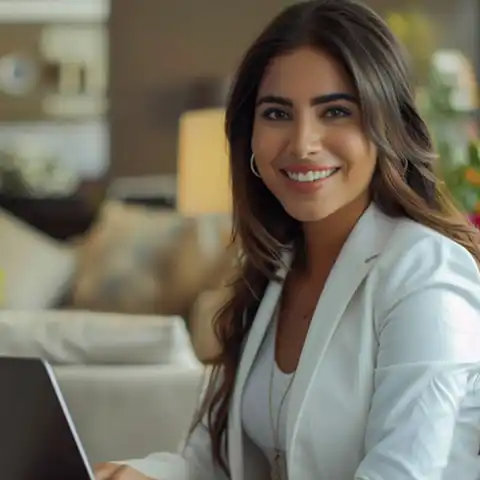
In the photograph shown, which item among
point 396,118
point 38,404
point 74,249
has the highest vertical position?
point 396,118

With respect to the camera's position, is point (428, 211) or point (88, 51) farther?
point (88, 51)

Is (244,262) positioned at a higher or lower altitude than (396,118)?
lower

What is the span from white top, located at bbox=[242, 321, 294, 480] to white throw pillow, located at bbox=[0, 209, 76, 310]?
2.44m

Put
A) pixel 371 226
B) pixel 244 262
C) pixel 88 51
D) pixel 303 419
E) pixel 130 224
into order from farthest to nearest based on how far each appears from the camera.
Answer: pixel 88 51
pixel 130 224
pixel 244 262
pixel 371 226
pixel 303 419

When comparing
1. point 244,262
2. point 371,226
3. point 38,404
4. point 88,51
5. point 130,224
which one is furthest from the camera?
point 88,51

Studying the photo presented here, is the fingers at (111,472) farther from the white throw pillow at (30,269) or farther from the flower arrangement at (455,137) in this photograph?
the white throw pillow at (30,269)

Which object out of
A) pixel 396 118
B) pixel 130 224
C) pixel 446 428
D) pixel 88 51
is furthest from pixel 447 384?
pixel 88 51

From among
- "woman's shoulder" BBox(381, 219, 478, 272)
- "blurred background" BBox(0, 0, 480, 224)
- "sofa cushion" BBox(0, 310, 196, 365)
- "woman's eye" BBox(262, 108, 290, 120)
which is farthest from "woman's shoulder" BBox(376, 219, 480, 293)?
"blurred background" BBox(0, 0, 480, 224)

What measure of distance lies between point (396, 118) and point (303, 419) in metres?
0.42

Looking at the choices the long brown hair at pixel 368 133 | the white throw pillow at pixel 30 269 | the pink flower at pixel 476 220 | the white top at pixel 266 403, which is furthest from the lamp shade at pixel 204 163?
the white top at pixel 266 403

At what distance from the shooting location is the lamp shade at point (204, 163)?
3562 millimetres

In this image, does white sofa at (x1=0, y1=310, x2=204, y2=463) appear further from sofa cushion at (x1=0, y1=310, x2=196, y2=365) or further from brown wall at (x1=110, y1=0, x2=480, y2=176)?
brown wall at (x1=110, y1=0, x2=480, y2=176)

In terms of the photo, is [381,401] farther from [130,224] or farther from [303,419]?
[130,224]

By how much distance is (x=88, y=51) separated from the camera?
5695 millimetres
